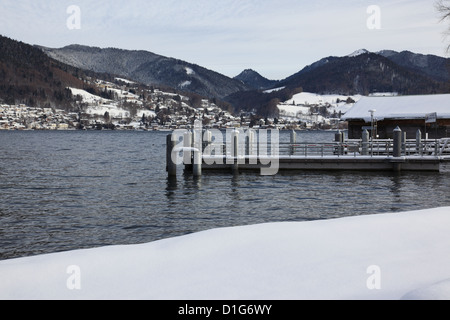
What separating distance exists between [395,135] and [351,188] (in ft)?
20.3

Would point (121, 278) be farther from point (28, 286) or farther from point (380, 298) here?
point (380, 298)

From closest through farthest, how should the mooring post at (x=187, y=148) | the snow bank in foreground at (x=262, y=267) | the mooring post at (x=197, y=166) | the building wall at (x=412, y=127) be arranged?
1. the snow bank in foreground at (x=262, y=267)
2. the mooring post at (x=197, y=166)
3. the mooring post at (x=187, y=148)
4. the building wall at (x=412, y=127)

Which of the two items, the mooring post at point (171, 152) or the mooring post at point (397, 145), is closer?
the mooring post at point (171, 152)

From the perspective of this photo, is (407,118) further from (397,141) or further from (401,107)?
(397,141)

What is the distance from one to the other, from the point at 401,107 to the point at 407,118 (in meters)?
3.85

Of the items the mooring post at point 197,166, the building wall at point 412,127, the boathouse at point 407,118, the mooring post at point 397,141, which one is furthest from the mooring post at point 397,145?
the building wall at point 412,127

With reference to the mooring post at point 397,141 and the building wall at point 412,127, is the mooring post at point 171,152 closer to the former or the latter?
the mooring post at point 397,141

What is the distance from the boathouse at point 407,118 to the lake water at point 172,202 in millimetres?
12266

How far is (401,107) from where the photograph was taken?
1759 inches

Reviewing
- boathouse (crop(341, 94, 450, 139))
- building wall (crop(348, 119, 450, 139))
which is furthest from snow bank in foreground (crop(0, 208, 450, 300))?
building wall (crop(348, 119, 450, 139))

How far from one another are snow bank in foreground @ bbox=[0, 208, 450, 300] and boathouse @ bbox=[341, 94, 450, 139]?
3288cm

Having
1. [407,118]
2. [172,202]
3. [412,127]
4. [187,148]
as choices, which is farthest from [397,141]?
[172,202]

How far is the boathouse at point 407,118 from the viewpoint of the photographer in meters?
41.1

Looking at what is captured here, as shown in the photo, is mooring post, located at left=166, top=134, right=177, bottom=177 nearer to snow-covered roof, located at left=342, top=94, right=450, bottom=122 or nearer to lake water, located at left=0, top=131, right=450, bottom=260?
lake water, located at left=0, top=131, right=450, bottom=260
